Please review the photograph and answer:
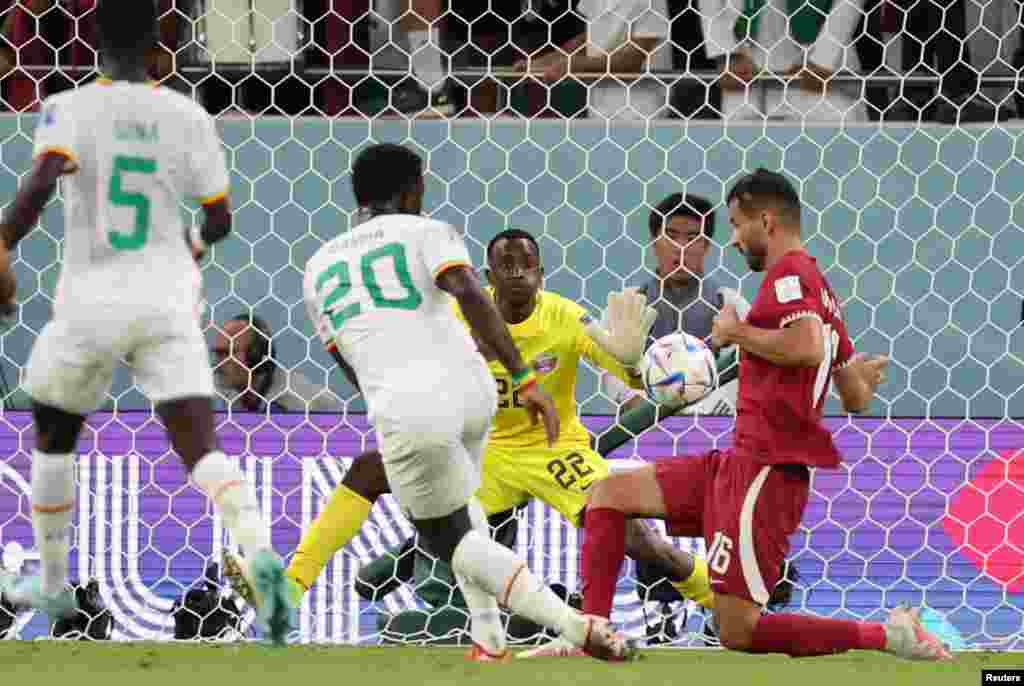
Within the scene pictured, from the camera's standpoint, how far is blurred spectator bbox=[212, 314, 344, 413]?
7.35m

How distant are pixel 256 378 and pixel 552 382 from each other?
1130mm

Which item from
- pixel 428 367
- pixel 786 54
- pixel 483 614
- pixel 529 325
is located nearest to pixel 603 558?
pixel 483 614

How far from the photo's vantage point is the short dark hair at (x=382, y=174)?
5680 mm

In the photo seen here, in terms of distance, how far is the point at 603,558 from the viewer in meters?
6.01

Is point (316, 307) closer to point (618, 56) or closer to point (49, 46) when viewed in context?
point (49, 46)

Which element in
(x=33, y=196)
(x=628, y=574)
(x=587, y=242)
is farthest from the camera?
(x=587, y=242)

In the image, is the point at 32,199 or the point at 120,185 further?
the point at 120,185

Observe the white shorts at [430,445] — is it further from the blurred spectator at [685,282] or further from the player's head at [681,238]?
the player's head at [681,238]

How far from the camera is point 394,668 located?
5.66 meters

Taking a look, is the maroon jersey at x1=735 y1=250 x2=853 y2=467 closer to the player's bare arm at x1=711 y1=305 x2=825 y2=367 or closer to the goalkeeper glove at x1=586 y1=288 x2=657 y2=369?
the player's bare arm at x1=711 y1=305 x2=825 y2=367

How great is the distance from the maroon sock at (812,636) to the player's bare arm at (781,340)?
749 millimetres

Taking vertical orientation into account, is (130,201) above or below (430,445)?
above

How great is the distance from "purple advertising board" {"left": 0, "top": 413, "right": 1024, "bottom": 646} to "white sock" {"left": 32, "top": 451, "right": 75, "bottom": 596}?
184cm

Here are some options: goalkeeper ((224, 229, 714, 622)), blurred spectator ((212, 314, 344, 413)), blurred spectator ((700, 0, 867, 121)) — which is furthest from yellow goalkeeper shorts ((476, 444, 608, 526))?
blurred spectator ((700, 0, 867, 121))
